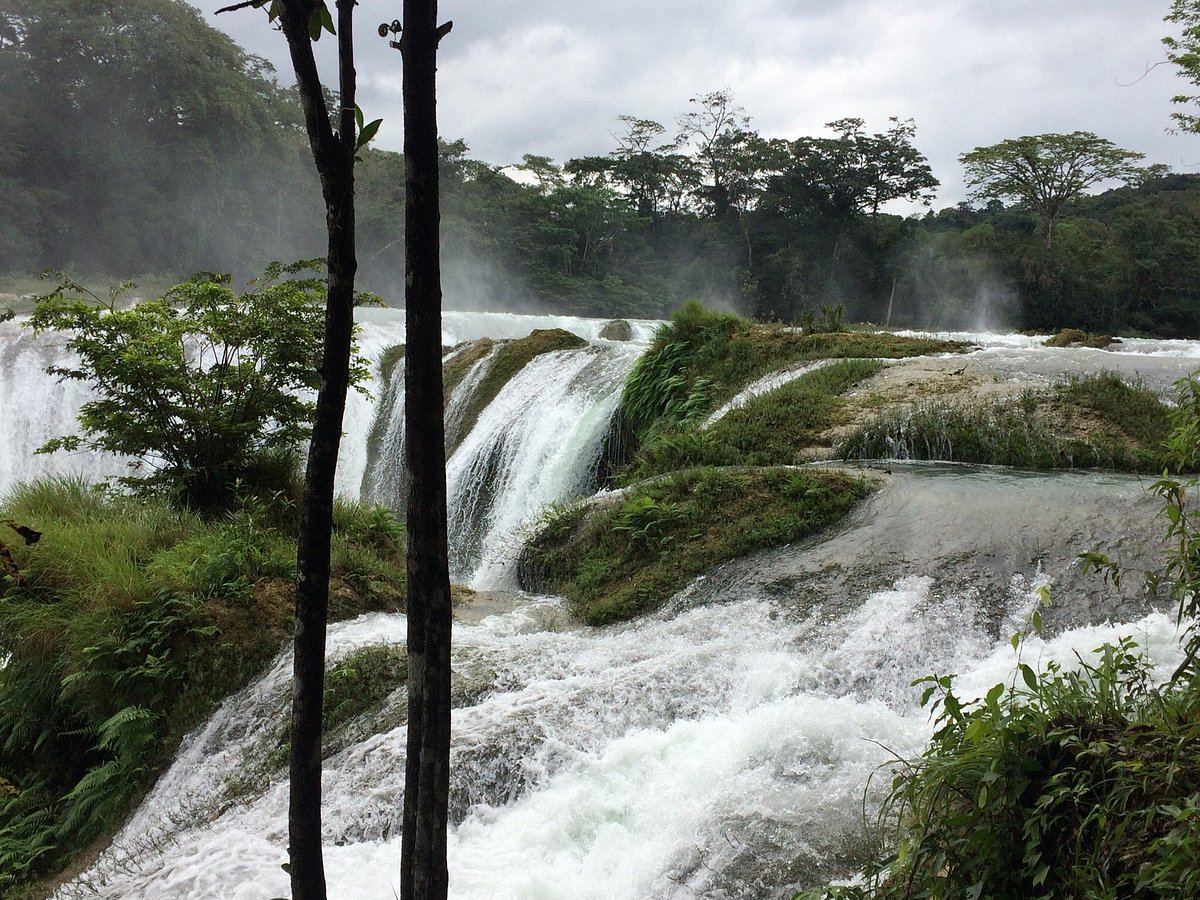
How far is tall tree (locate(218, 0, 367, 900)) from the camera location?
5.28 feet

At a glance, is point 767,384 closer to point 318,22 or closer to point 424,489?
point 424,489

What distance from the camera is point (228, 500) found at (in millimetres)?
7539

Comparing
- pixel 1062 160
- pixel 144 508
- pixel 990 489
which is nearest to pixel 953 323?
pixel 1062 160

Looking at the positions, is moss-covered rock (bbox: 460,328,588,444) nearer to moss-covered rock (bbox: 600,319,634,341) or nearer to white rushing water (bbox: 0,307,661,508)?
white rushing water (bbox: 0,307,661,508)

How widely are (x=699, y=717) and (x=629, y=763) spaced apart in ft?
1.65

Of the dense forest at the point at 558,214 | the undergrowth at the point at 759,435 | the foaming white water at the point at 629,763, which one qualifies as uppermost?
the dense forest at the point at 558,214

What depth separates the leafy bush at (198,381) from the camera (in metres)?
7.03

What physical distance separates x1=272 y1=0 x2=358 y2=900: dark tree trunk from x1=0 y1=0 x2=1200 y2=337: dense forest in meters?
28.7

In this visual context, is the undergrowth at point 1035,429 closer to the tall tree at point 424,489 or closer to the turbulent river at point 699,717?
the turbulent river at point 699,717

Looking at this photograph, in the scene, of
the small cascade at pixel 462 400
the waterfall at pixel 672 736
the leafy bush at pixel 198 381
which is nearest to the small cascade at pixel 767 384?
the waterfall at pixel 672 736

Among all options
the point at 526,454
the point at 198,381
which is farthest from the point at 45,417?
the point at 526,454

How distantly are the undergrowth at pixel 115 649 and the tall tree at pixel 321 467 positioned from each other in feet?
13.0

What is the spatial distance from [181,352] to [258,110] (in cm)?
3660

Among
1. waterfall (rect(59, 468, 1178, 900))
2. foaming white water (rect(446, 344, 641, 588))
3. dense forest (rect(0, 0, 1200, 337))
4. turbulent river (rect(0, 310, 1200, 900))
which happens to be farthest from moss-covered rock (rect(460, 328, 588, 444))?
dense forest (rect(0, 0, 1200, 337))
